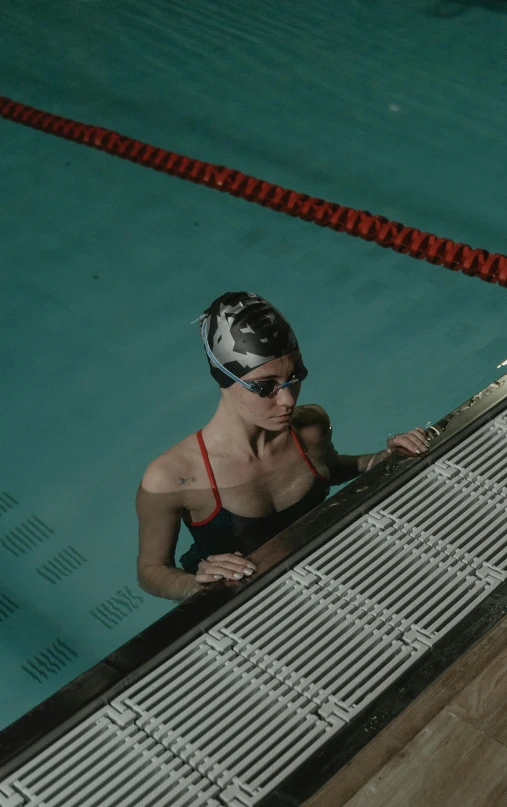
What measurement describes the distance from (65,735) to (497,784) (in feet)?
2.57

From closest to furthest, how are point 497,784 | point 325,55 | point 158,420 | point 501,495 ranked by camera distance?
point 497,784
point 501,495
point 158,420
point 325,55

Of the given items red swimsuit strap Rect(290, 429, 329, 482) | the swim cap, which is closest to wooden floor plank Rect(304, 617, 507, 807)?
the swim cap

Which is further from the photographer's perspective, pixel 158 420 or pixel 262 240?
pixel 262 240

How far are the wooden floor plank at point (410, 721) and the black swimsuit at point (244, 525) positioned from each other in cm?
109

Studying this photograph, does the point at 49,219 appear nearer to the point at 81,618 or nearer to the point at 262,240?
the point at 262,240

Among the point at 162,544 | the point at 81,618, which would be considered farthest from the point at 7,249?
the point at 162,544

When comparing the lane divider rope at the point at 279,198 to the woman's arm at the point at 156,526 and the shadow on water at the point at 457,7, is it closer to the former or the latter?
the woman's arm at the point at 156,526

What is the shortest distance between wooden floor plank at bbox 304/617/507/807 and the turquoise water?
97.3 inches

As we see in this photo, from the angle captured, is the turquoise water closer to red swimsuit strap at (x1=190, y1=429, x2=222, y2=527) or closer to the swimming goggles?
red swimsuit strap at (x1=190, y1=429, x2=222, y2=527)

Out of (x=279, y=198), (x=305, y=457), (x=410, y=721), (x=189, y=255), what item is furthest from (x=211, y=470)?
(x=279, y=198)

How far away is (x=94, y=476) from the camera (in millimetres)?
4492

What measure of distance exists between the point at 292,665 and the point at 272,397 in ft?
2.78

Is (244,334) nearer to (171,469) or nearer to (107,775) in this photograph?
(171,469)

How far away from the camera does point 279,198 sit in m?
5.79
